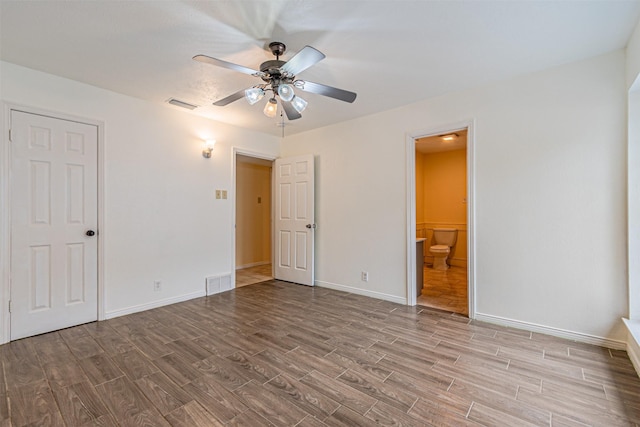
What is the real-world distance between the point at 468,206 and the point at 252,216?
178 inches

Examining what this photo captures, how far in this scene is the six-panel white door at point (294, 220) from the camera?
450 cm

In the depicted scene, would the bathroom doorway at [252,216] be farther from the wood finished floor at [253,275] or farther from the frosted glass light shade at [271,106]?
the frosted glass light shade at [271,106]

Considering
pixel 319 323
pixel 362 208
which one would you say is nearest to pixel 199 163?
pixel 362 208

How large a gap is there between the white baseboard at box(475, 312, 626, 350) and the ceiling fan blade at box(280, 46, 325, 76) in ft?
9.60

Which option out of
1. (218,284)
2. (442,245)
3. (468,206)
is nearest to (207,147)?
(218,284)

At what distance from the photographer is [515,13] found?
1.93 meters

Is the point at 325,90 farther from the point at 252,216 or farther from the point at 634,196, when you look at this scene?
the point at 252,216

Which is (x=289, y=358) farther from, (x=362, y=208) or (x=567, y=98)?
(x=567, y=98)

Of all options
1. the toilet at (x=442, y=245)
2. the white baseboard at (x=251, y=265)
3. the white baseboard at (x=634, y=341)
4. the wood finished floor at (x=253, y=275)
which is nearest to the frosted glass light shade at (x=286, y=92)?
the white baseboard at (x=634, y=341)

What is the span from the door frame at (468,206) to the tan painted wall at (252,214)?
148 inches

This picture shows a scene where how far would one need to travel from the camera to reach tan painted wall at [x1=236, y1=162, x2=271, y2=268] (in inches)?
242

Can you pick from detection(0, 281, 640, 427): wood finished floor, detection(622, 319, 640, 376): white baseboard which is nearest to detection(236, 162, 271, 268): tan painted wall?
detection(0, 281, 640, 427): wood finished floor

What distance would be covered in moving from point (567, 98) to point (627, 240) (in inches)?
51.5

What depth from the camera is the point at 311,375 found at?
2055 millimetres
